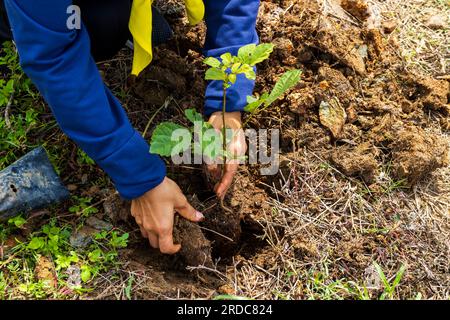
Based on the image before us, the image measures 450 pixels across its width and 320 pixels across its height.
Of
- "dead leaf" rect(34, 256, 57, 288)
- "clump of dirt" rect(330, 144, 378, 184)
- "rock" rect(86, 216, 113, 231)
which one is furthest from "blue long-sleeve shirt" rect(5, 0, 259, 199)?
"clump of dirt" rect(330, 144, 378, 184)

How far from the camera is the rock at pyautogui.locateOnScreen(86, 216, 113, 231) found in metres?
1.96

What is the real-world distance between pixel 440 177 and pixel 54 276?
147cm

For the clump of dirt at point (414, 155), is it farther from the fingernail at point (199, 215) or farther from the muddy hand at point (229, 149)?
the fingernail at point (199, 215)

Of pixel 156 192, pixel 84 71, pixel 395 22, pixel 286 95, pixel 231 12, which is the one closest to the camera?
pixel 84 71

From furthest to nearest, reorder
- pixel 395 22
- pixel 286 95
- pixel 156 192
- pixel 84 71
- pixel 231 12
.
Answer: pixel 395 22, pixel 286 95, pixel 231 12, pixel 156 192, pixel 84 71

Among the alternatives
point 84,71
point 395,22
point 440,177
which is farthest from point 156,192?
point 395,22

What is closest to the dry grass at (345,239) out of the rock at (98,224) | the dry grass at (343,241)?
the dry grass at (343,241)

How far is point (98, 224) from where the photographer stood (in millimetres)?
1972

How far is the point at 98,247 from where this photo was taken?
189 cm

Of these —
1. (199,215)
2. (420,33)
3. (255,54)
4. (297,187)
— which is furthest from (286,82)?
(420,33)

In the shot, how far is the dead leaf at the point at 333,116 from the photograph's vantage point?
219 cm

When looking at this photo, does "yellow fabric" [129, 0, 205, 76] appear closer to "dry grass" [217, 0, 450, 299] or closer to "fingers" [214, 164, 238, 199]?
"fingers" [214, 164, 238, 199]

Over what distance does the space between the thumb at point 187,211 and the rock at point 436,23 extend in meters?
1.54

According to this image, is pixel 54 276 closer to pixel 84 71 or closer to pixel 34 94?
pixel 84 71
